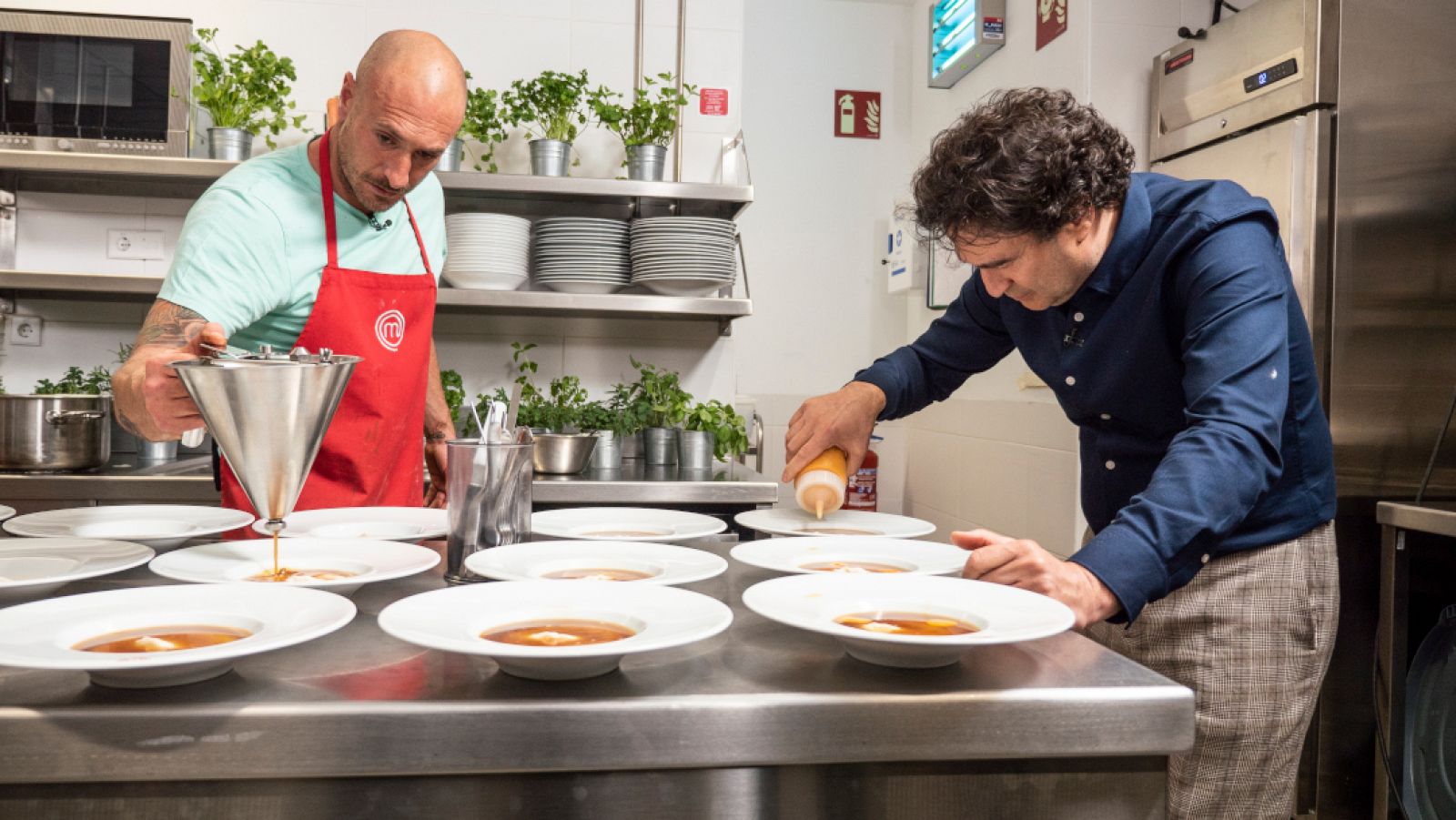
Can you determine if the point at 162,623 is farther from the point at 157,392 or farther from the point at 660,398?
the point at 660,398

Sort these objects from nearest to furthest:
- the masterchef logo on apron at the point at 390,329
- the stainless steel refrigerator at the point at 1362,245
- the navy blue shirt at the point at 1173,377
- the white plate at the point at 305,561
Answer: the white plate at the point at 305,561, the navy blue shirt at the point at 1173,377, the masterchef logo on apron at the point at 390,329, the stainless steel refrigerator at the point at 1362,245

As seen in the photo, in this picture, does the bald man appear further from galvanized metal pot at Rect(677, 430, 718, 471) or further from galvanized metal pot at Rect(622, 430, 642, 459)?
galvanized metal pot at Rect(622, 430, 642, 459)

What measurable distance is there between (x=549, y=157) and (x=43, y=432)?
1.57 m

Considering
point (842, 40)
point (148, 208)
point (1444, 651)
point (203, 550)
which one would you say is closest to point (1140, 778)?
point (203, 550)

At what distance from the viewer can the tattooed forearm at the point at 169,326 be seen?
159cm

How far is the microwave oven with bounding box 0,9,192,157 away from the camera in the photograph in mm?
2871

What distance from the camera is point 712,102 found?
11.2 feet

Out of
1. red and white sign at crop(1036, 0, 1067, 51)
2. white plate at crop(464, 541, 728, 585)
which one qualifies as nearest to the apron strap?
white plate at crop(464, 541, 728, 585)

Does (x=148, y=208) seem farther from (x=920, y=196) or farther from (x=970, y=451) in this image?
(x=970, y=451)

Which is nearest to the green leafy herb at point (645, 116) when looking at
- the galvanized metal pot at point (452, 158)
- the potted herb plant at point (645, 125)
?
the potted herb plant at point (645, 125)

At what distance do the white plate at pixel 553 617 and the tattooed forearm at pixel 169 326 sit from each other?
2.93 ft

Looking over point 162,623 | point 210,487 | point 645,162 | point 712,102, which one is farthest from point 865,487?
point 162,623

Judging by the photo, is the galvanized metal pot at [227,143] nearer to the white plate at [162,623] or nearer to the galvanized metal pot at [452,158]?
the galvanized metal pot at [452,158]

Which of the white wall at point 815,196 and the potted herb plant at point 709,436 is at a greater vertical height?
A: the white wall at point 815,196
